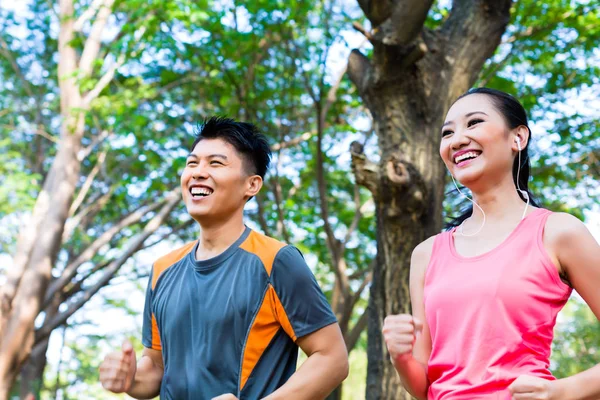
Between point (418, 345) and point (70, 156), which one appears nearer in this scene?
point (418, 345)

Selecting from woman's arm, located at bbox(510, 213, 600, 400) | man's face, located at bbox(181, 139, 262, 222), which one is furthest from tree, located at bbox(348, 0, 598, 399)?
woman's arm, located at bbox(510, 213, 600, 400)

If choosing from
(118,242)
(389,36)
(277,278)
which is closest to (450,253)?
(277,278)

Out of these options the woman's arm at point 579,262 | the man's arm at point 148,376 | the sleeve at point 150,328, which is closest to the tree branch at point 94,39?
the sleeve at point 150,328

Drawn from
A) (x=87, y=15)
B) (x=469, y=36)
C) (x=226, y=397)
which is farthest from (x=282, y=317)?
(x=87, y=15)

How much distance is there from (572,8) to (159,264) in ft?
24.3

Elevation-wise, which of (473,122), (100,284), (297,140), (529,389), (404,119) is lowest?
(529,389)

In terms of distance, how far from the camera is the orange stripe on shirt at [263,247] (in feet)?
9.11

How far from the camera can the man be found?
2629 mm

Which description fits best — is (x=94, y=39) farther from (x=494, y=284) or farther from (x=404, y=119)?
(x=494, y=284)

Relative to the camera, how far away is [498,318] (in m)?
2.19

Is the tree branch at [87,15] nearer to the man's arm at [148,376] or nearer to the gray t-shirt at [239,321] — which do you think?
the man's arm at [148,376]

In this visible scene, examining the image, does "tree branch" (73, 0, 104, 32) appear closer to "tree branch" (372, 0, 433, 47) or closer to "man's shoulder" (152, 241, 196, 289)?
"tree branch" (372, 0, 433, 47)

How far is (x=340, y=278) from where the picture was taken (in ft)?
31.5

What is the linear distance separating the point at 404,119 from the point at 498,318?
12.6 ft
